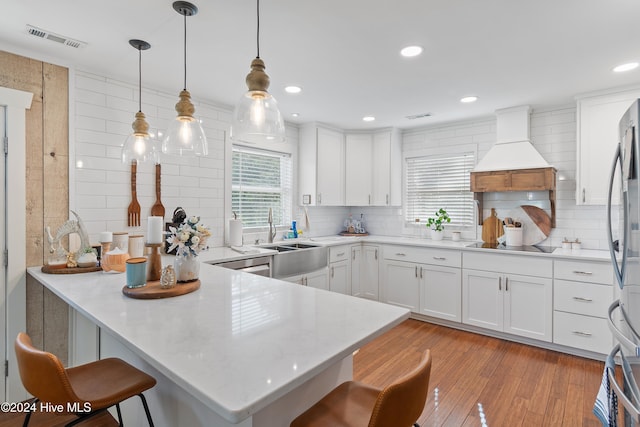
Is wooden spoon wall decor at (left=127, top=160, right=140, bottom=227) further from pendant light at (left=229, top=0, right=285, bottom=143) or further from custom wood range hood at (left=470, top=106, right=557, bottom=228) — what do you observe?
custom wood range hood at (left=470, top=106, right=557, bottom=228)

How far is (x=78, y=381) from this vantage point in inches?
54.2

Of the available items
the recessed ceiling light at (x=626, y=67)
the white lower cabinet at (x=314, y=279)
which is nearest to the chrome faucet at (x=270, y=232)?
the white lower cabinet at (x=314, y=279)

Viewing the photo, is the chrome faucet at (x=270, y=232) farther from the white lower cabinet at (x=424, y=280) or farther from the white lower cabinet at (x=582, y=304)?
the white lower cabinet at (x=582, y=304)

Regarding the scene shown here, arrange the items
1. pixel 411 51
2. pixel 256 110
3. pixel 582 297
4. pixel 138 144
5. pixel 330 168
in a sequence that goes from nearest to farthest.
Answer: pixel 256 110
pixel 138 144
pixel 411 51
pixel 582 297
pixel 330 168

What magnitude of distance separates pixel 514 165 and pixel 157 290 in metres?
3.50

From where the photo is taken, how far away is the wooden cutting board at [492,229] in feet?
13.0

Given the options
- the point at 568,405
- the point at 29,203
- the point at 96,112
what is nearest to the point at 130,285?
the point at 29,203

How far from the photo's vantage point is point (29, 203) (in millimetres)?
2383

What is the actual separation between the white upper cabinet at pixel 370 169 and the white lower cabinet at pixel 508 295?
151 centimetres

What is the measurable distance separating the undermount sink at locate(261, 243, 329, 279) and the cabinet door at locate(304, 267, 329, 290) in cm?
5

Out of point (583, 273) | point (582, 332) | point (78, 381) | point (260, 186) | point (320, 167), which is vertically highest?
point (320, 167)

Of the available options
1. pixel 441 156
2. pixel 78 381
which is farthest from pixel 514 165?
pixel 78 381

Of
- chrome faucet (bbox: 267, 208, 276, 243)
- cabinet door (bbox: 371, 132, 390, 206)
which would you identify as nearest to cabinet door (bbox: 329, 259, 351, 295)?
chrome faucet (bbox: 267, 208, 276, 243)

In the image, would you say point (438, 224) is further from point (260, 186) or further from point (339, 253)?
point (260, 186)
